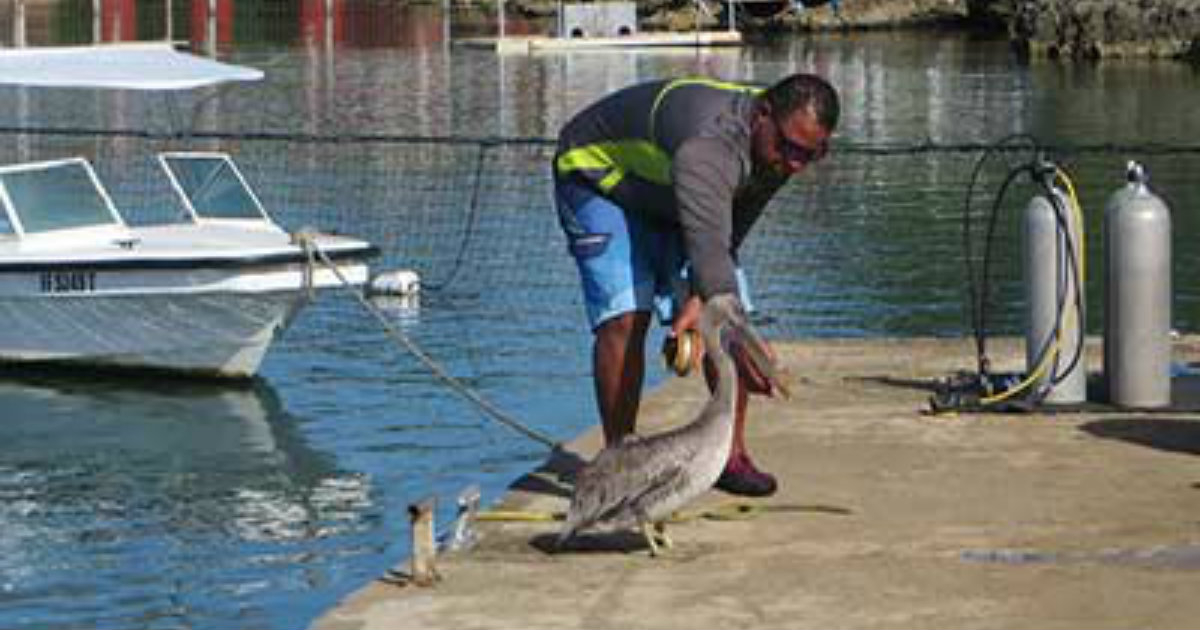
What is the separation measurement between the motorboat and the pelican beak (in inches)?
374

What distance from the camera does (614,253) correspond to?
1064 cm

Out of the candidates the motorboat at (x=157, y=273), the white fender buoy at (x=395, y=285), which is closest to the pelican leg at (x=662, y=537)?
the motorboat at (x=157, y=273)

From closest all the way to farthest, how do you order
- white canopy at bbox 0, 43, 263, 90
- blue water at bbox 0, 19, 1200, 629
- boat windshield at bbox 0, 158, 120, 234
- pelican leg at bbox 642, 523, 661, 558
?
pelican leg at bbox 642, 523, 661, 558, blue water at bbox 0, 19, 1200, 629, boat windshield at bbox 0, 158, 120, 234, white canopy at bbox 0, 43, 263, 90

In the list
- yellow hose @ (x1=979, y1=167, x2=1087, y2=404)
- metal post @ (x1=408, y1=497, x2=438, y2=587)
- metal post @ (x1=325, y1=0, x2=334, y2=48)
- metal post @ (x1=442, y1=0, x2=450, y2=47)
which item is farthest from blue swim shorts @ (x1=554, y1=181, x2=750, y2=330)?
metal post @ (x1=442, y1=0, x2=450, y2=47)

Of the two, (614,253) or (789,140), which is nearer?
(789,140)

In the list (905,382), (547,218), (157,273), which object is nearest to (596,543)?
(905,382)

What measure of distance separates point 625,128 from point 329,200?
63.0 feet

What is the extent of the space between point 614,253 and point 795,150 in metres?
0.90

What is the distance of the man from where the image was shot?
32.9 feet

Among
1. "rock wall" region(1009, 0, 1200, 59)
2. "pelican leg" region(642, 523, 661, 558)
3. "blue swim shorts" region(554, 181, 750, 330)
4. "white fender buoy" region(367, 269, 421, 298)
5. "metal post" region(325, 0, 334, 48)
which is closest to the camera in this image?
"pelican leg" region(642, 523, 661, 558)

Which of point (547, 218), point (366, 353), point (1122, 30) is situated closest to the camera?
point (366, 353)

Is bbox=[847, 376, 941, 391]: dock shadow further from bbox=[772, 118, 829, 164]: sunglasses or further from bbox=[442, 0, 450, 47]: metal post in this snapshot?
bbox=[442, 0, 450, 47]: metal post

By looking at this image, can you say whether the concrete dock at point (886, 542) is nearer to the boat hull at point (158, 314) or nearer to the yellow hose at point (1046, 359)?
the yellow hose at point (1046, 359)

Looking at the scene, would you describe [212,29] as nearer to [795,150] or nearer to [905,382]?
[905,382]
